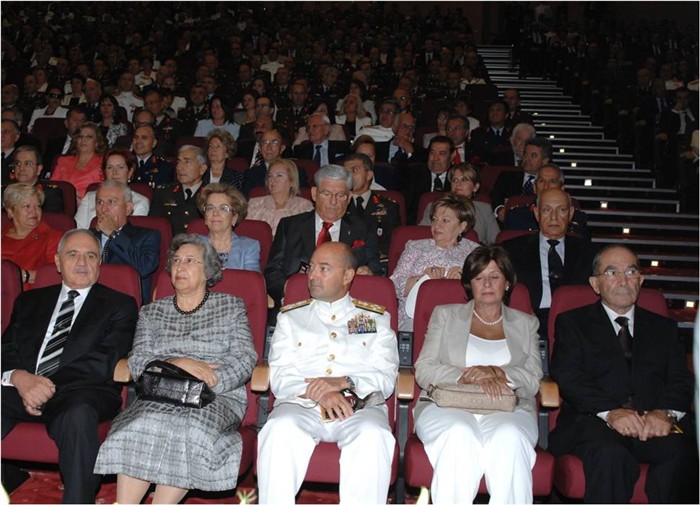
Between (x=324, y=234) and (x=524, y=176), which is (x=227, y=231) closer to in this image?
(x=324, y=234)

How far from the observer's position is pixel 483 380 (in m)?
3.16

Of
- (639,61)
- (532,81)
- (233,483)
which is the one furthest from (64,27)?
(233,483)

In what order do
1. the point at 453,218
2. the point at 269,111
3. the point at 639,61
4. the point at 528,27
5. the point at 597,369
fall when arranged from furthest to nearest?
the point at 528,27, the point at 639,61, the point at 269,111, the point at 453,218, the point at 597,369

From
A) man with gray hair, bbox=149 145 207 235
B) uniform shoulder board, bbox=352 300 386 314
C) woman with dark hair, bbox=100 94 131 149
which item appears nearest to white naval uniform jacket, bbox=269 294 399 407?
uniform shoulder board, bbox=352 300 386 314

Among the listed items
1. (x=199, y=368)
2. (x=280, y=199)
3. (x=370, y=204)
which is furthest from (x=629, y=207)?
(x=199, y=368)

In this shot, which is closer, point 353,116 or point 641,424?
point 641,424

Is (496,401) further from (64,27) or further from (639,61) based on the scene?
(64,27)

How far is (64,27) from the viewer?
13.5 meters

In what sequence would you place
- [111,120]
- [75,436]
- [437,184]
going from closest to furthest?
1. [75,436]
2. [437,184]
3. [111,120]

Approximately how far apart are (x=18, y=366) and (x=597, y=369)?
7.03 feet

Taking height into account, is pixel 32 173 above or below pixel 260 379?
above

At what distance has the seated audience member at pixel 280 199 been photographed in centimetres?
482

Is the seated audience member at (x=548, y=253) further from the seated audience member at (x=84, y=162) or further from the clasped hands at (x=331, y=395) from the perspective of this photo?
the seated audience member at (x=84, y=162)

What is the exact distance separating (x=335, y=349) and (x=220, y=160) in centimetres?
242
